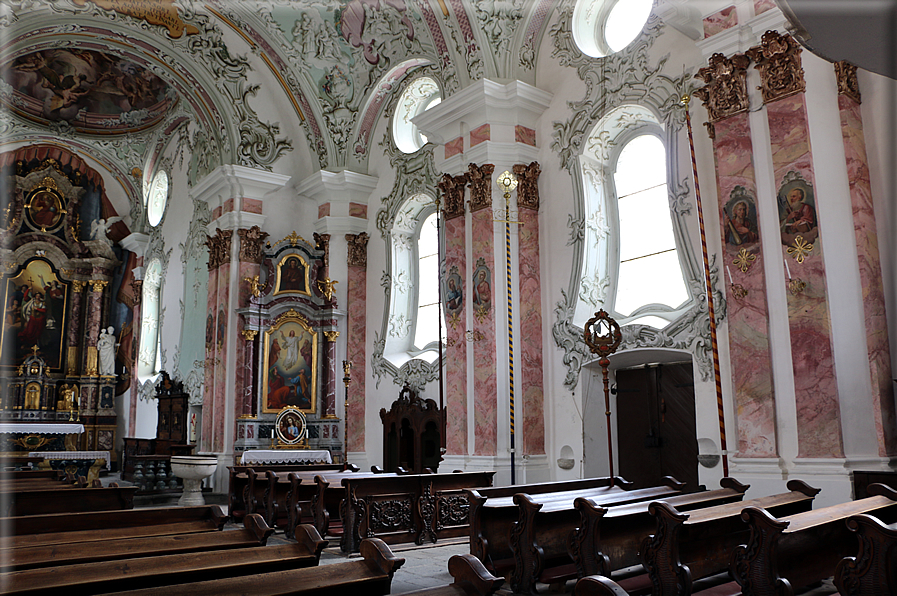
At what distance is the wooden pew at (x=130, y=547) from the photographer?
3.19 metres

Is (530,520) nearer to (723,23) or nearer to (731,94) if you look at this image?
(731,94)

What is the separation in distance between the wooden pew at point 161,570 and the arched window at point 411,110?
37.4ft

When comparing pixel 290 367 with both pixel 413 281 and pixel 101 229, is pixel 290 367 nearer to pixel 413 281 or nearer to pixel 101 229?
pixel 413 281

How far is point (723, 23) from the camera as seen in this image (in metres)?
8.00

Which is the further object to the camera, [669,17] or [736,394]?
[669,17]

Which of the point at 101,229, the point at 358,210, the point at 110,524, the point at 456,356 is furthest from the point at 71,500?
the point at 101,229

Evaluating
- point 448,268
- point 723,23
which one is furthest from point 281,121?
point 723,23

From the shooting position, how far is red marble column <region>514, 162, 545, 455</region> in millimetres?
10219

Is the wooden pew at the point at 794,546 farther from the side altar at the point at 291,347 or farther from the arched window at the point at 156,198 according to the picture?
the arched window at the point at 156,198

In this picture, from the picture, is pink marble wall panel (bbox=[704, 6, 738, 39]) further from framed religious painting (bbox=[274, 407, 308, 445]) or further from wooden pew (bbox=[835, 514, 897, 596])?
framed religious painting (bbox=[274, 407, 308, 445])

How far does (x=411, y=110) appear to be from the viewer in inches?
557

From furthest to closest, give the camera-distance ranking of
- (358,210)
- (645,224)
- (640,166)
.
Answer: (358,210), (640,166), (645,224)

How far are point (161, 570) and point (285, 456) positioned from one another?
10136 mm

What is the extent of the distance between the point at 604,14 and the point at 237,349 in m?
8.98
